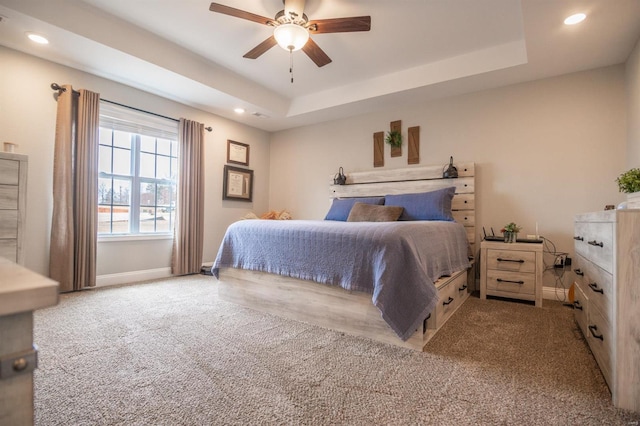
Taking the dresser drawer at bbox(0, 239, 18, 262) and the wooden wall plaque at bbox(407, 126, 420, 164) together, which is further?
the wooden wall plaque at bbox(407, 126, 420, 164)

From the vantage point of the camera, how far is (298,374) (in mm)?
1545

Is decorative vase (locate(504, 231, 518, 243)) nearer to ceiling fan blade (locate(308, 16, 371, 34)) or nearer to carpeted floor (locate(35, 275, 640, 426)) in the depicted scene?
carpeted floor (locate(35, 275, 640, 426))

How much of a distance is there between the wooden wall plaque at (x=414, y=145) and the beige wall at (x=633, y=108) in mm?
1922

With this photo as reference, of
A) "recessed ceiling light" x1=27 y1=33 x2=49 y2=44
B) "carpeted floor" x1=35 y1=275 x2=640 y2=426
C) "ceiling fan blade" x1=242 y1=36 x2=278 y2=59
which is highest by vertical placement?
"recessed ceiling light" x1=27 y1=33 x2=49 y2=44

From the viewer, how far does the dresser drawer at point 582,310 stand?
1886 mm

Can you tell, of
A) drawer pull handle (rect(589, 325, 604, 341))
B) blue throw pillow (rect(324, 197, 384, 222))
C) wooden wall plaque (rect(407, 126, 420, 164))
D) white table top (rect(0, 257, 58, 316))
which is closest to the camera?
white table top (rect(0, 257, 58, 316))

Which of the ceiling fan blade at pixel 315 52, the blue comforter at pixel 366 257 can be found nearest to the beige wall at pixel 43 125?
the blue comforter at pixel 366 257

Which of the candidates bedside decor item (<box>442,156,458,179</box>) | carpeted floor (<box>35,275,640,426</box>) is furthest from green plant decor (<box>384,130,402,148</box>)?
carpeted floor (<box>35,275,640,426</box>)

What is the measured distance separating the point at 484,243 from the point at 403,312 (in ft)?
5.69

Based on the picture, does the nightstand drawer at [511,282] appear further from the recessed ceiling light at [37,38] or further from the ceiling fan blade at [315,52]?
the recessed ceiling light at [37,38]

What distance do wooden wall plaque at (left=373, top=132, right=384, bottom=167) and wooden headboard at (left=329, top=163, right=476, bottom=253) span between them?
0.15 meters

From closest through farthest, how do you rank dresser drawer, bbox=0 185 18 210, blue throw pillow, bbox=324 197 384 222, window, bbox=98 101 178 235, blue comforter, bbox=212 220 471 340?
blue comforter, bbox=212 220 471 340 → dresser drawer, bbox=0 185 18 210 → window, bbox=98 101 178 235 → blue throw pillow, bbox=324 197 384 222

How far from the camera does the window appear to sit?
3.47m

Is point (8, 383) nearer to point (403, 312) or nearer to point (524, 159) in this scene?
point (403, 312)
